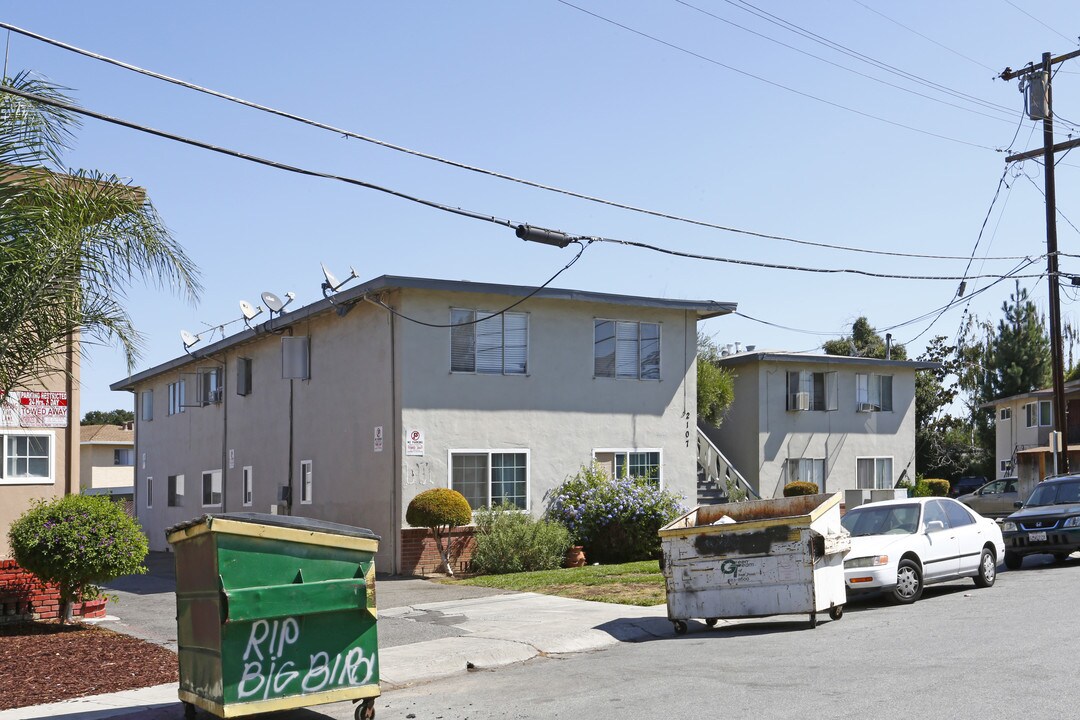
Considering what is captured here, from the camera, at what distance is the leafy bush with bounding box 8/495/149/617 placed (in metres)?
12.3

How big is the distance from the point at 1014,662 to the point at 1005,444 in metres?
44.9

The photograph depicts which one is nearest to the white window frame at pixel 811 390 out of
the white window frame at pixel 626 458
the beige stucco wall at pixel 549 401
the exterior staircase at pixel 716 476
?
the exterior staircase at pixel 716 476

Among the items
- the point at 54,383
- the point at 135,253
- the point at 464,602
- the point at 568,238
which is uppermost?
the point at 568,238

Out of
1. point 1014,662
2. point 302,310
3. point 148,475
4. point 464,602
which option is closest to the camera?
point 1014,662

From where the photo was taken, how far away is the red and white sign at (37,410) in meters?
13.6

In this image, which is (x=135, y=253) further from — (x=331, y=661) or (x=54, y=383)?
(x=331, y=661)

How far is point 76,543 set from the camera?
1237cm

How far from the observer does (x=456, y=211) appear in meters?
14.2

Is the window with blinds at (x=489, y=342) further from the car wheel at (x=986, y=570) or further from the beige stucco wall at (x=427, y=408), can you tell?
the car wheel at (x=986, y=570)

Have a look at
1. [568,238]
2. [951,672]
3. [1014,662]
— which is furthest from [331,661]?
[568,238]

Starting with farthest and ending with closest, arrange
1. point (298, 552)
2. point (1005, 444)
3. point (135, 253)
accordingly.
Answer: point (1005, 444) → point (135, 253) → point (298, 552)

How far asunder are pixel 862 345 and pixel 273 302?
38.5 meters

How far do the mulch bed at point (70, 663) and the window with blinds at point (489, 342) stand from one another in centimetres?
1005

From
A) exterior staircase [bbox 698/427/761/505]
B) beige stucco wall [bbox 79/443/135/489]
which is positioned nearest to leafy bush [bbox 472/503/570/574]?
exterior staircase [bbox 698/427/761/505]
